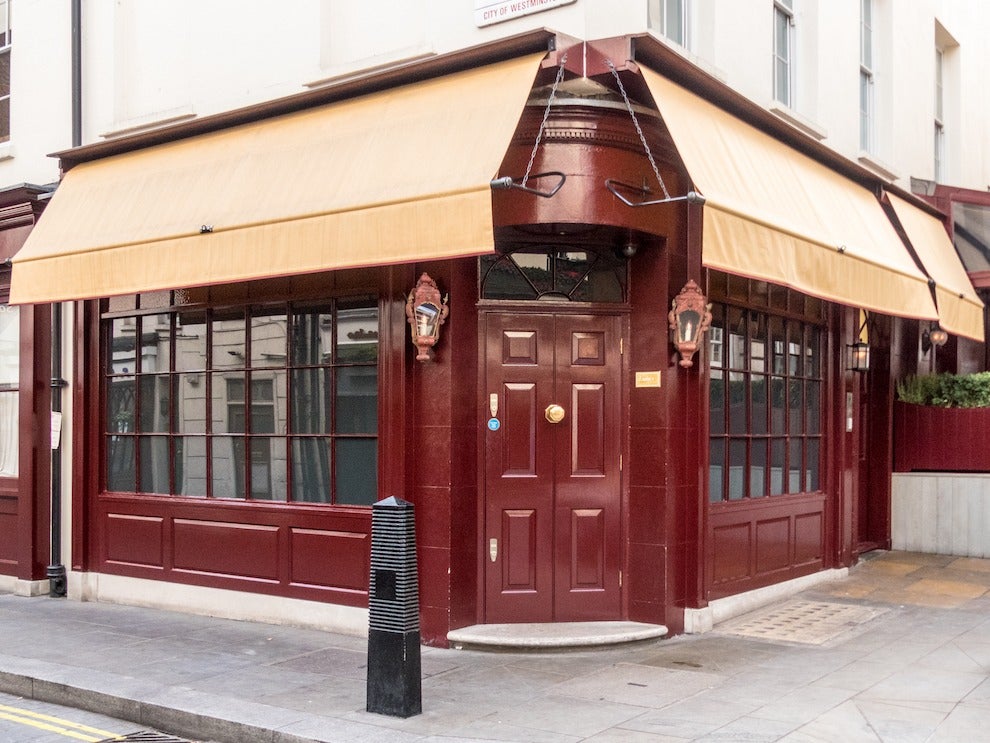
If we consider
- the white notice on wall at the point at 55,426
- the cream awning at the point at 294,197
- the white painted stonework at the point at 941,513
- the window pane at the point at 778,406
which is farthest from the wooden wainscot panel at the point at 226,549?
the white painted stonework at the point at 941,513

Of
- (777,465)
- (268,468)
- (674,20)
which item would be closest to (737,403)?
(777,465)

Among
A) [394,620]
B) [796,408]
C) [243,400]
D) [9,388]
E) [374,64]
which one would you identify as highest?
[374,64]

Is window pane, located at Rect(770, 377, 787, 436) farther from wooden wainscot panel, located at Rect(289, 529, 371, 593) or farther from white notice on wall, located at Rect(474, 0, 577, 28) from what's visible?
white notice on wall, located at Rect(474, 0, 577, 28)

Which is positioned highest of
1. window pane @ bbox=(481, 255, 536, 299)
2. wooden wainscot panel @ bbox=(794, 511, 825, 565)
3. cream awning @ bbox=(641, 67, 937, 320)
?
cream awning @ bbox=(641, 67, 937, 320)

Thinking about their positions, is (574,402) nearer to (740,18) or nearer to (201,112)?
(740,18)

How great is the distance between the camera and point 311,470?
939cm

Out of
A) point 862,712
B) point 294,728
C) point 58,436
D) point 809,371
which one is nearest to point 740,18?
point 809,371

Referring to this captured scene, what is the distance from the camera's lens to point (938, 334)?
13.4 m

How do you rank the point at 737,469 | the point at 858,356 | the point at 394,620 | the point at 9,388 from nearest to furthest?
1. the point at 394,620
2. the point at 737,469
3. the point at 858,356
4. the point at 9,388

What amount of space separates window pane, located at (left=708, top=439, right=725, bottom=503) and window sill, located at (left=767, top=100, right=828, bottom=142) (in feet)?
10.3

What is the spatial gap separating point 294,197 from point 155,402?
3.39m

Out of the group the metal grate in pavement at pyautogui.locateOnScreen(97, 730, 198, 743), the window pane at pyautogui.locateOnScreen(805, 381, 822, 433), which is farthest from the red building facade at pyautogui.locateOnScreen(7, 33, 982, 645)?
the metal grate in pavement at pyautogui.locateOnScreen(97, 730, 198, 743)

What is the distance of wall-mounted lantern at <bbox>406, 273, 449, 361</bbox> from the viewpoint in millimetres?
8305

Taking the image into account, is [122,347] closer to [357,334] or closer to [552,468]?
[357,334]
